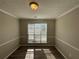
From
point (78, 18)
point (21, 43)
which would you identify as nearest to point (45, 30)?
point (21, 43)

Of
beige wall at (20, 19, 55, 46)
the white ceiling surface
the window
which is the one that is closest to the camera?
the white ceiling surface

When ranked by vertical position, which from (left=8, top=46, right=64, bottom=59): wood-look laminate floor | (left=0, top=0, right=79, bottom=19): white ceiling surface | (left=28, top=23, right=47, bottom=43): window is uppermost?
(left=0, top=0, right=79, bottom=19): white ceiling surface

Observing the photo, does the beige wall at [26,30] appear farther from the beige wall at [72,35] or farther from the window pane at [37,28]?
the beige wall at [72,35]

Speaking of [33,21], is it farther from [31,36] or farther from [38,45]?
[38,45]

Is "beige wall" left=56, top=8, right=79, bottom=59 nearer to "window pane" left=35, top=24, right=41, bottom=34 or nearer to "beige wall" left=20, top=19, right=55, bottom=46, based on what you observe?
"beige wall" left=20, top=19, right=55, bottom=46

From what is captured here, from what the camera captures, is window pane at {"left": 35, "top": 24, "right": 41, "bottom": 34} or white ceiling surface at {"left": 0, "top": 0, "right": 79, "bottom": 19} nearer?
white ceiling surface at {"left": 0, "top": 0, "right": 79, "bottom": 19}

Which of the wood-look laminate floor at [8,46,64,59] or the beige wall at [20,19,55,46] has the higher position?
the beige wall at [20,19,55,46]

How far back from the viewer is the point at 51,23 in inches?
339

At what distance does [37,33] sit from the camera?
882cm

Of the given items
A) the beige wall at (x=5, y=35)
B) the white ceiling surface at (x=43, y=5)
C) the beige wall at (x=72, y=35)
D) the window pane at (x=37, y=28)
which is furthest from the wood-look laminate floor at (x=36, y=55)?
the white ceiling surface at (x=43, y=5)

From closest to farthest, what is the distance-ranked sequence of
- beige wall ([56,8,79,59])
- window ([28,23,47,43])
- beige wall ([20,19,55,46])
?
beige wall ([56,8,79,59]), beige wall ([20,19,55,46]), window ([28,23,47,43])

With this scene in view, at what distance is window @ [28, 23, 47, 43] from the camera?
8.72m

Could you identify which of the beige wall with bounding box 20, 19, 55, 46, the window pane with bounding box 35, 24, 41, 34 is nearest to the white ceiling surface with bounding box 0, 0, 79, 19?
the beige wall with bounding box 20, 19, 55, 46

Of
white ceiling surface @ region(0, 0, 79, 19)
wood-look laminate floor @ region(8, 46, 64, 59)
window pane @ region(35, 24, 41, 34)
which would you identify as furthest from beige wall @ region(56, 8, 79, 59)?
window pane @ region(35, 24, 41, 34)
